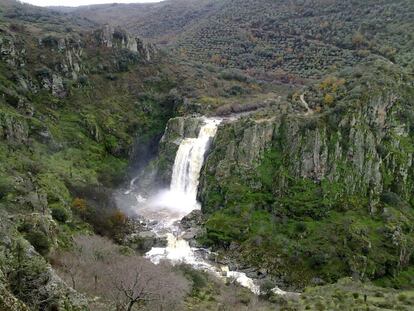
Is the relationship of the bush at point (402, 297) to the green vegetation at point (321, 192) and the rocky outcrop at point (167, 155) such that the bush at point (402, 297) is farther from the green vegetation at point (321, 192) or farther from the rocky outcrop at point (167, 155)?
the rocky outcrop at point (167, 155)

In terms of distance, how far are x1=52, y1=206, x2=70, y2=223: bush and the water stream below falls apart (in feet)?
32.3

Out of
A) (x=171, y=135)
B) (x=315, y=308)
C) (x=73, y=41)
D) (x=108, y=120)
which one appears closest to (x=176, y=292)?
(x=315, y=308)

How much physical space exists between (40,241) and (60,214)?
22916mm

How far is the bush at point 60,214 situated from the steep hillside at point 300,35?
71.1m

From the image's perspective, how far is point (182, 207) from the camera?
69375 mm

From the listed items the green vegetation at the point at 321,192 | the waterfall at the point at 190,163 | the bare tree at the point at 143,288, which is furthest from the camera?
the waterfall at the point at 190,163

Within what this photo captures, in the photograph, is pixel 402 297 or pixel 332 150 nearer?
pixel 402 297

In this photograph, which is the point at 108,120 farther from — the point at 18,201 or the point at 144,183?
the point at 18,201

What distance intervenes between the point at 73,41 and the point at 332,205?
62.8 meters

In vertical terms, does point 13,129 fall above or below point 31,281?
below

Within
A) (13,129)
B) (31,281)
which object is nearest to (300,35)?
(13,129)

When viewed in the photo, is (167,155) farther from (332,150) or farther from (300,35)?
(300,35)


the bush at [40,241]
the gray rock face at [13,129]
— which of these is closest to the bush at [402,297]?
the bush at [40,241]

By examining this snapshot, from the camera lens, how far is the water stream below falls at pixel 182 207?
52750 mm
